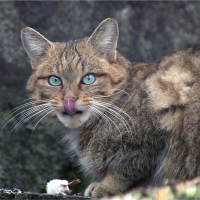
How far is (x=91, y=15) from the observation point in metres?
5.16

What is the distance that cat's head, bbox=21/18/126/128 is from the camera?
311 cm

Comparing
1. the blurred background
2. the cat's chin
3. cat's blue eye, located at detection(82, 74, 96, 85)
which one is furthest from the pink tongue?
the blurred background

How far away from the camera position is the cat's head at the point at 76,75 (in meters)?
3.11

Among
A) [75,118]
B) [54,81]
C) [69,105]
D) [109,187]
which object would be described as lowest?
[109,187]

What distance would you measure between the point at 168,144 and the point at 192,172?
315 mm

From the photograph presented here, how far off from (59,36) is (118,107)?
90.3 inches

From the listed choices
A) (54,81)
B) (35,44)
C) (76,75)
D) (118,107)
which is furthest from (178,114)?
(35,44)

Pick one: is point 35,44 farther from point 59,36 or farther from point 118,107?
point 59,36

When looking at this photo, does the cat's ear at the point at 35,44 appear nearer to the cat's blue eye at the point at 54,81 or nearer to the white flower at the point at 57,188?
the cat's blue eye at the point at 54,81

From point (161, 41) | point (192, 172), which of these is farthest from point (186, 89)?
point (161, 41)

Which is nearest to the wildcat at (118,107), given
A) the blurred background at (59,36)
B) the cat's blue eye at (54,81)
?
the cat's blue eye at (54,81)

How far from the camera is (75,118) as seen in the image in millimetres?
3135

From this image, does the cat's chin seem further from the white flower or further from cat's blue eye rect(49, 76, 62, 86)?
the white flower

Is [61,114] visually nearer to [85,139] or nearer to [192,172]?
[85,139]
